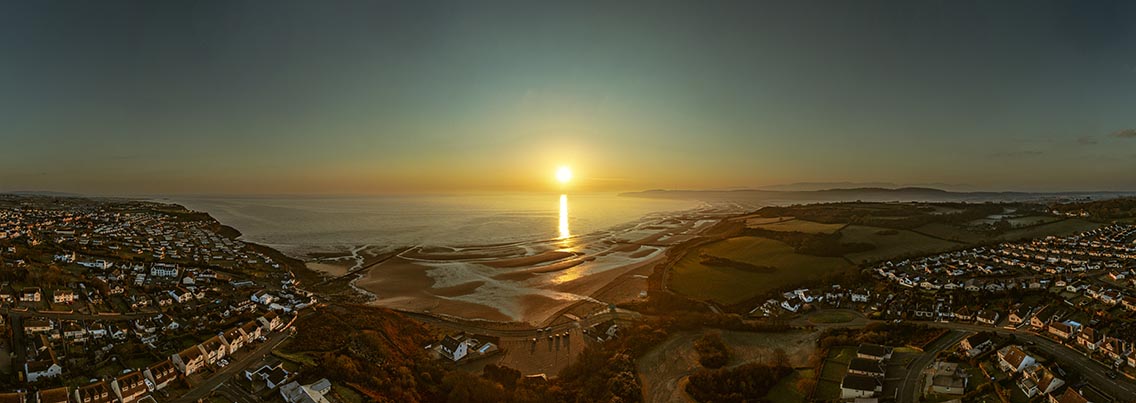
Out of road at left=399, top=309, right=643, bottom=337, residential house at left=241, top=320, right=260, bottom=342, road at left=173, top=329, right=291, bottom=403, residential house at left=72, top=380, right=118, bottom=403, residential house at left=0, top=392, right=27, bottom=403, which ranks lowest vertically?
road at left=399, top=309, right=643, bottom=337

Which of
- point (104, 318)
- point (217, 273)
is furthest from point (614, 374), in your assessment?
point (217, 273)

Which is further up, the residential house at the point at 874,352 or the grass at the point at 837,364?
the residential house at the point at 874,352

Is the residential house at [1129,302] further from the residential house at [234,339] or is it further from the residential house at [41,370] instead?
the residential house at [41,370]

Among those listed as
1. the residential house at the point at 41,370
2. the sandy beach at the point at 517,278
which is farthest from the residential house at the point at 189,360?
the sandy beach at the point at 517,278

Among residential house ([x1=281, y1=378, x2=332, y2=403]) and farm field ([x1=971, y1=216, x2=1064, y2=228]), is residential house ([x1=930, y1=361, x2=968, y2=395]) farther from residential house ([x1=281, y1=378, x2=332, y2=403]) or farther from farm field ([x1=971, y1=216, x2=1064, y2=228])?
farm field ([x1=971, y1=216, x2=1064, y2=228])

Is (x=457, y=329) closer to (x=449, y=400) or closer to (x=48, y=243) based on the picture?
(x=449, y=400)

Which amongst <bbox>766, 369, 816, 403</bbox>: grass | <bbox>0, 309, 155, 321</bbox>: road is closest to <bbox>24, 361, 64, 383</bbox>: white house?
<bbox>0, 309, 155, 321</bbox>: road

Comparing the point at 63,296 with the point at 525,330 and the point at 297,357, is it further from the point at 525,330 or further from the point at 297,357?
the point at 525,330
